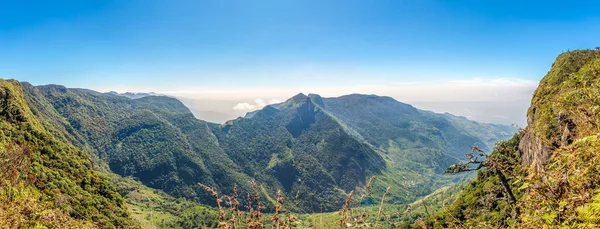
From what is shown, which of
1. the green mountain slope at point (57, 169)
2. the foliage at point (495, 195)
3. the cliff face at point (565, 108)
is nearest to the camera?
the foliage at point (495, 195)

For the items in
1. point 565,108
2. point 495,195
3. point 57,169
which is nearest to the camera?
point 495,195

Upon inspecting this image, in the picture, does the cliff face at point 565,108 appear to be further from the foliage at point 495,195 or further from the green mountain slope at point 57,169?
the green mountain slope at point 57,169

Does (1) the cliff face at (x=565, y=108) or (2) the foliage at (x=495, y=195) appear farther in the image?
(1) the cliff face at (x=565, y=108)

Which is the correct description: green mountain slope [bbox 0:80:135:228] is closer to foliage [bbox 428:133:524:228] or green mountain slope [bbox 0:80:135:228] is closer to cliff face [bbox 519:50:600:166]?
foliage [bbox 428:133:524:228]

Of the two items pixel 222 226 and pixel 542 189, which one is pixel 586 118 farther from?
pixel 222 226

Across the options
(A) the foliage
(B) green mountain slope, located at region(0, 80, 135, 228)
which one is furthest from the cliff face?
(B) green mountain slope, located at region(0, 80, 135, 228)

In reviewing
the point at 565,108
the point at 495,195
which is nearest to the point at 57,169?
the point at 495,195

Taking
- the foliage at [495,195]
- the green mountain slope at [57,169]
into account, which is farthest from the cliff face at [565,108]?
Answer: the green mountain slope at [57,169]

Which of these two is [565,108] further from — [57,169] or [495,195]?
[57,169]

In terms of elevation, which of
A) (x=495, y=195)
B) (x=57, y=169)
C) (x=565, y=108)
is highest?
(x=565, y=108)

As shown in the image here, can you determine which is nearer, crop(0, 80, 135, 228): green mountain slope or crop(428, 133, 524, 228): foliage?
crop(428, 133, 524, 228): foliage
